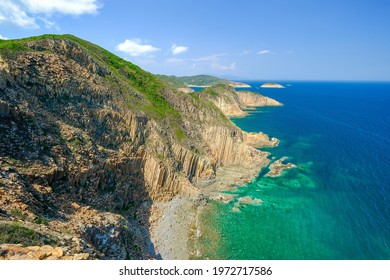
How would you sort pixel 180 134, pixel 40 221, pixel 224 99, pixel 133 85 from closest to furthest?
pixel 40 221, pixel 180 134, pixel 133 85, pixel 224 99

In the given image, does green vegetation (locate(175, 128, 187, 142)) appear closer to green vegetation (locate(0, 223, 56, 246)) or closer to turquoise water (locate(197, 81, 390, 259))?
turquoise water (locate(197, 81, 390, 259))

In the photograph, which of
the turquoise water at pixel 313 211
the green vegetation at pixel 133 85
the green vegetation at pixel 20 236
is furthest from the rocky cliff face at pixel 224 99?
the green vegetation at pixel 20 236

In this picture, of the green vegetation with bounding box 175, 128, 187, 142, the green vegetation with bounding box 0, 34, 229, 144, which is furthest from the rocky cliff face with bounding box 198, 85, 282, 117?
the green vegetation with bounding box 175, 128, 187, 142

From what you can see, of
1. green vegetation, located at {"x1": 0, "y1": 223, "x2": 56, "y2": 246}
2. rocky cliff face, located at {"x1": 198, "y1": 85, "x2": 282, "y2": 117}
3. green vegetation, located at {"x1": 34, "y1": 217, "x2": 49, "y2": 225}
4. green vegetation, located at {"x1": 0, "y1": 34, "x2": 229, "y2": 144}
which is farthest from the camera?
rocky cliff face, located at {"x1": 198, "y1": 85, "x2": 282, "y2": 117}

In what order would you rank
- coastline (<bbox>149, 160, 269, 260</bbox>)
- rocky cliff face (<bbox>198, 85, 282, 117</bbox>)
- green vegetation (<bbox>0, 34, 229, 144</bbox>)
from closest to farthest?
coastline (<bbox>149, 160, 269, 260</bbox>)
green vegetation (<bbox>0, 34, 229, 144</bbox>)
rocky cliff face (<bbox>198, 85, 282, 117</bbox>)

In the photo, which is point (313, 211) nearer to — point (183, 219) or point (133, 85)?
point (183, 219)

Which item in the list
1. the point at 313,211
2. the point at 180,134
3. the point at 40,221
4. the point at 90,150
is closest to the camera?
the point at 40,221

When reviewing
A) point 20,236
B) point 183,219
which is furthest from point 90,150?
point 20,236
